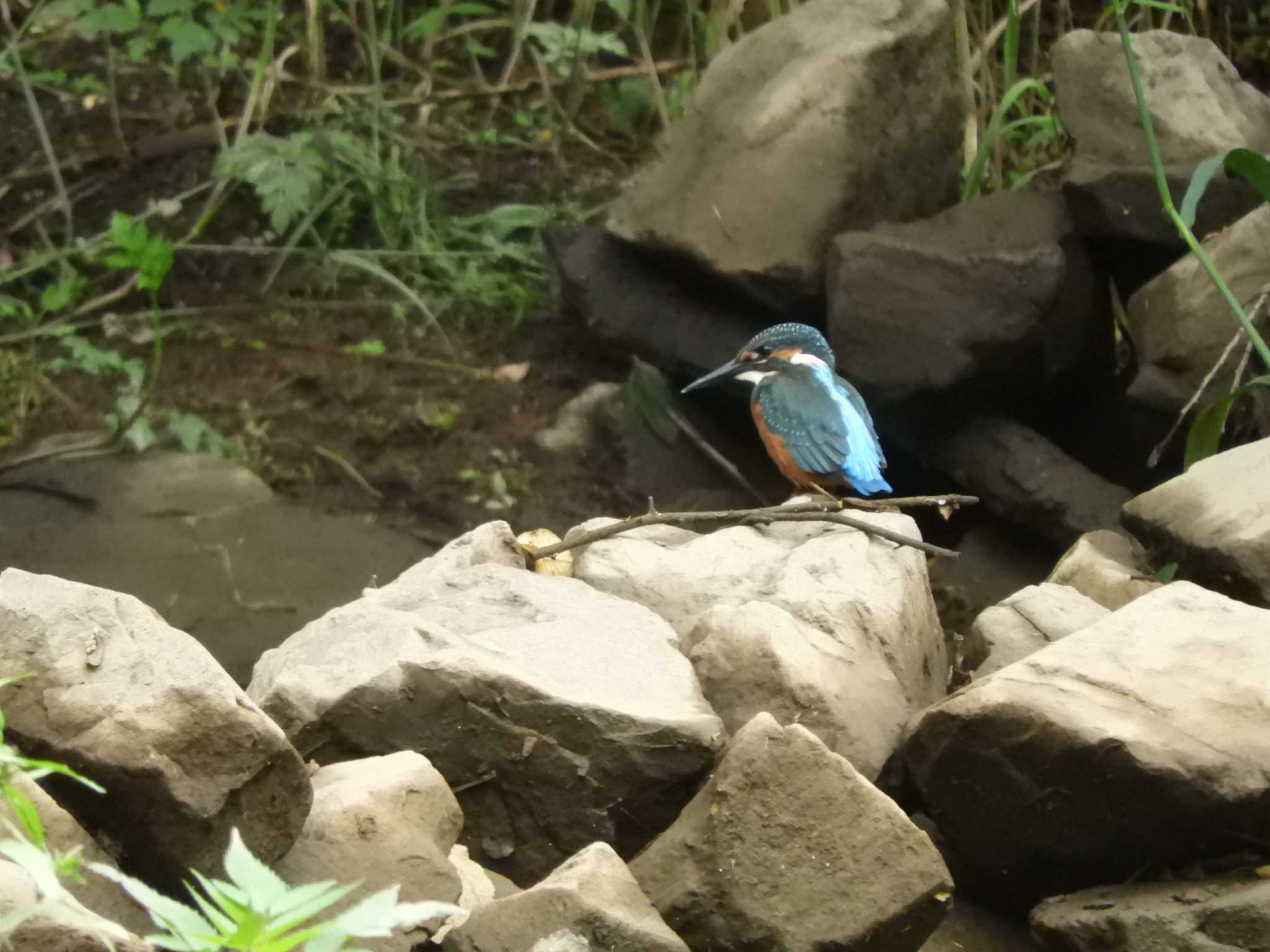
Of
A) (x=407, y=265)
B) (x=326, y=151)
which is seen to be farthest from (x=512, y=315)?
(x=326, y=151)

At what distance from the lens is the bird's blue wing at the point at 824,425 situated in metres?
3.53

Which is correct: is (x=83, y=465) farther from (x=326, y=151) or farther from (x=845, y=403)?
(x=845, y=403)

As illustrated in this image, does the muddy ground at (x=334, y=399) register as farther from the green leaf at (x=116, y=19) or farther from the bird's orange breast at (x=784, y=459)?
the green leaf at (x=116, y=19)

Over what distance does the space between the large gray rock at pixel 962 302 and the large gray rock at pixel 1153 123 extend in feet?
0.54

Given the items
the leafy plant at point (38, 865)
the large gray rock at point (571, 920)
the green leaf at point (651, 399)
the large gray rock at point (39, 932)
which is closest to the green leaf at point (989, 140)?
the green leaf at point (651, 399)

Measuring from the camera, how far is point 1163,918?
193 centimetres

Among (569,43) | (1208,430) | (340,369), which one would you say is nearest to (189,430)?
(340,369)

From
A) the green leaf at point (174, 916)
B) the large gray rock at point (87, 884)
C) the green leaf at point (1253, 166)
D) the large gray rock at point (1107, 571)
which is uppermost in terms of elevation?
the green leaf at point (174, 916)

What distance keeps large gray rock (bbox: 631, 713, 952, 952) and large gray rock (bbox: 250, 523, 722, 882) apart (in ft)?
0.62

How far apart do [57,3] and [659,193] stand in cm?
275

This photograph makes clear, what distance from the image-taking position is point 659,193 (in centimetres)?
463

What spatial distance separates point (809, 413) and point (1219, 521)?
118 centimetres

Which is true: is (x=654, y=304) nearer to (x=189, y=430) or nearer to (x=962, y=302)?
(x=962, y=302)

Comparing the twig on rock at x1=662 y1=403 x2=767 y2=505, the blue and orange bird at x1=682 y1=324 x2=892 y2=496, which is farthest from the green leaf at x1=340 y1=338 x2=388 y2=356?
the blue and orange bird at x1=682 y1=324 x2=892 y2=496
